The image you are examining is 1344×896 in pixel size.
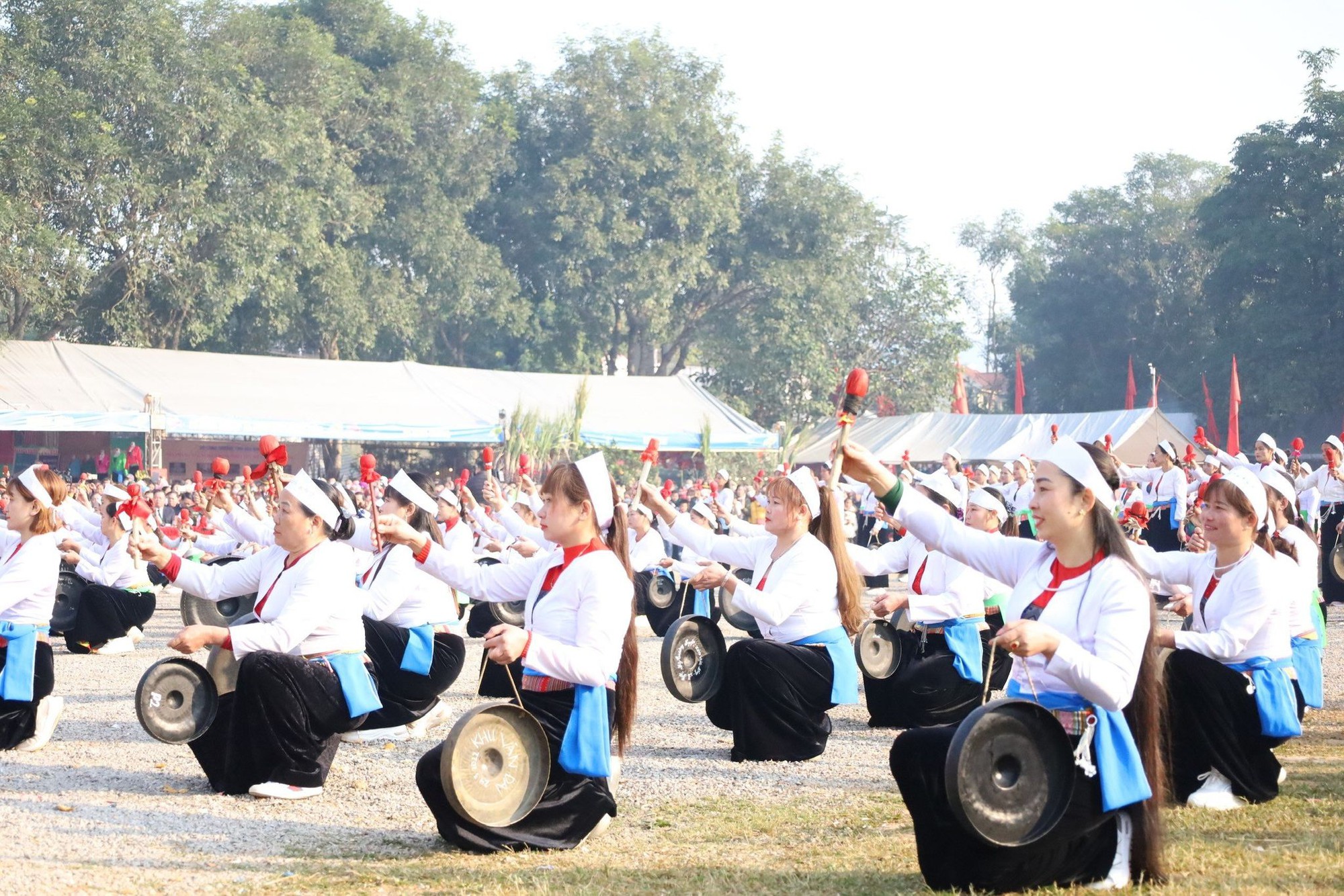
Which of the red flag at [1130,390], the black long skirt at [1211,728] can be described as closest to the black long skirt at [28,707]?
the black long skirt at [1211,728]

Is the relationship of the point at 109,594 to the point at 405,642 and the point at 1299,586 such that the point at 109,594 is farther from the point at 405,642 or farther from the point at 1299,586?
the point at 1299,586

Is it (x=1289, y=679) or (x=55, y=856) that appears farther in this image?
(x=1289, y=679)

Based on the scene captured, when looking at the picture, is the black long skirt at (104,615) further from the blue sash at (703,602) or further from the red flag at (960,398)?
the red flag at (960,398)

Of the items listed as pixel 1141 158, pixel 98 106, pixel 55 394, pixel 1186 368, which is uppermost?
pixel 1141 158


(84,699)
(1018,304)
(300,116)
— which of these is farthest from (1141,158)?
(84,699)

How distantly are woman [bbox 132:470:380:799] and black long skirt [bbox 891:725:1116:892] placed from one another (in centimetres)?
287

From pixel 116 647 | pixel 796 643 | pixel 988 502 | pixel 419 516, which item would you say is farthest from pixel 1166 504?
pixel 116 647

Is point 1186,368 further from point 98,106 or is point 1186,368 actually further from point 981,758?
point 981,758

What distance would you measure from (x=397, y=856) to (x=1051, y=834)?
254 centimetres

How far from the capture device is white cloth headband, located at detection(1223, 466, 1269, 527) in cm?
643

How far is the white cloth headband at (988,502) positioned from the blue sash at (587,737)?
4217 mm

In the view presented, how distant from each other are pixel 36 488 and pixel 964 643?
5.45 m

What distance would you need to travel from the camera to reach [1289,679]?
258 inches

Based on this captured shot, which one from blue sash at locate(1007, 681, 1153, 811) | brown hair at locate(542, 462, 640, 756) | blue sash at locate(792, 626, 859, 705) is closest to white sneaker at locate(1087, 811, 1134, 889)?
blue sash at locate(1007, 681, 1153, 811)
